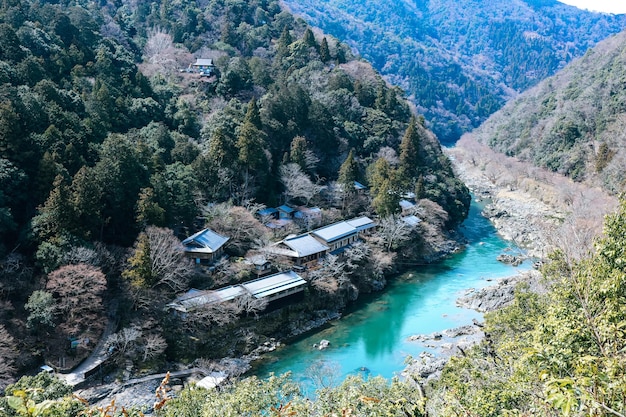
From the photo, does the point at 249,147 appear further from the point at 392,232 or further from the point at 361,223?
the point at 392,232

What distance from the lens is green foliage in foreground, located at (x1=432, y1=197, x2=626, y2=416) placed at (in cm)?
411

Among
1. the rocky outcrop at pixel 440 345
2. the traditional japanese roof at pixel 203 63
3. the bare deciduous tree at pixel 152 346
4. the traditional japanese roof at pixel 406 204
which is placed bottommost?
the rocky outcrop at pixel 440 345

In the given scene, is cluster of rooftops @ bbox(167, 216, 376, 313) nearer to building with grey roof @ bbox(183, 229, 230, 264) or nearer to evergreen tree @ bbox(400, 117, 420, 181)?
building with grey roof @ bbox(183, 229, 230, 264)

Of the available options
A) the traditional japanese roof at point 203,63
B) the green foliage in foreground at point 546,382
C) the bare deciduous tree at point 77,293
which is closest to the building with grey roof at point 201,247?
the bare deciduous tree at point 77,293

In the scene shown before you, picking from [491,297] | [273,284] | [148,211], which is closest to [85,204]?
[148,211]

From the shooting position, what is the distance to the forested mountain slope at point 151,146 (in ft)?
50.3

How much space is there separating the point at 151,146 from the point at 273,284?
8.77 m

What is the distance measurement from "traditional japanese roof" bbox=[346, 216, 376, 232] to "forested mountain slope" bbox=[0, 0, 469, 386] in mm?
886

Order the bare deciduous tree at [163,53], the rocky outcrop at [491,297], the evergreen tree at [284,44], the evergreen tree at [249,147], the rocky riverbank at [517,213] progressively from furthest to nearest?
the evergreen tree at [284,44] < the bare deciduous tree at [163,53] < the rocky riverbank at [517,213] < the evergreen tree at [249,147] < the rocky outcrop at [491,297]

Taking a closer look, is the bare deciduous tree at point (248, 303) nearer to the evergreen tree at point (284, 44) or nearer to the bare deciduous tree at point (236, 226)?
the bare deciduous tree at point (236, 226)

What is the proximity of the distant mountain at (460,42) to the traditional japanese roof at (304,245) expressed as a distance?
5422 cm

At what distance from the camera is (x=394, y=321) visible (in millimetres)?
20719

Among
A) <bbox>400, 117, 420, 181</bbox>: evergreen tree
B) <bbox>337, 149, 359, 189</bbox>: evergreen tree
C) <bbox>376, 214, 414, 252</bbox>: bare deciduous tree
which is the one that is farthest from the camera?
<bbox>400, 117, 420, 181</bbox>: evergreen tree

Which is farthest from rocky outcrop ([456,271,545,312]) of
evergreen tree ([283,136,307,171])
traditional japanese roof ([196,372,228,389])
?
traditional japanese roof ([196,372,228,389])
